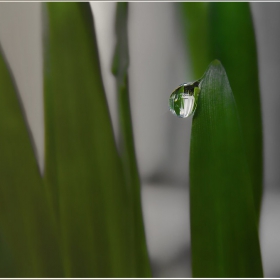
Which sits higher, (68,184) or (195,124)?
(195,124)

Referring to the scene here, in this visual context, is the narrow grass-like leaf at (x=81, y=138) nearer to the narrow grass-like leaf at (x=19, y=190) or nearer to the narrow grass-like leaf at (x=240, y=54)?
the narrow grass-like leaf at (x=19, y=190)

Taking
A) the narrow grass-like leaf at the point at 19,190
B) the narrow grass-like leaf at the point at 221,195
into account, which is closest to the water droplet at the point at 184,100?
the narrow grass-like leaf at the point at 221,195

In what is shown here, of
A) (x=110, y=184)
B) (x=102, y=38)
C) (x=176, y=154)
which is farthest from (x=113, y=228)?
(x=102, y=38)

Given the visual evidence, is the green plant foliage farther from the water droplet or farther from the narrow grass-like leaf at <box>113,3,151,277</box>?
the narrow grass-like leaf at <box>113,3,151,277</box>

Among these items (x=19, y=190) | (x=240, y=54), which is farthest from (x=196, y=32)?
(x=19, y=190)

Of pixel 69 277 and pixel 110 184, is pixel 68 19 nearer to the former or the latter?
pixel 110 184

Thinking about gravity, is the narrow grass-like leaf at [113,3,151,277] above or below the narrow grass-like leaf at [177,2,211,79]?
below

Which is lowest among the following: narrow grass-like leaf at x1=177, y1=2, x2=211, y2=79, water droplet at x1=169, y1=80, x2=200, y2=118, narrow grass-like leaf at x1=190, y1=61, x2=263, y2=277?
narrow grass-like leaf at x1=190, y1=61, x2=263, y2=277

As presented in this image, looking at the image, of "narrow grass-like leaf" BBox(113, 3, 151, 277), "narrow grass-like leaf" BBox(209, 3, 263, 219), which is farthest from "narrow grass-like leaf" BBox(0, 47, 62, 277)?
"narrow grass-like leaf" BBox(209, 3, 263, 219)
